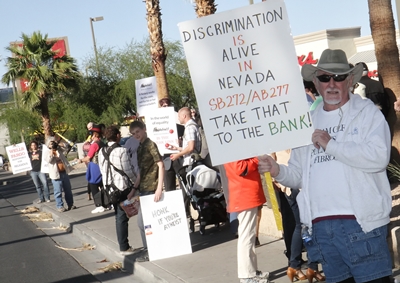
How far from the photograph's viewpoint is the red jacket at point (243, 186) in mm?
7438

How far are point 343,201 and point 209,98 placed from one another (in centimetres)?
112

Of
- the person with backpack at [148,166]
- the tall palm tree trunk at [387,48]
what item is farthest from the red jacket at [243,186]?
the tall palm tree trunk at [387,48]

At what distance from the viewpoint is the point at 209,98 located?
15.8 feet

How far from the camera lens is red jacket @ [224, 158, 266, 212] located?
7.44 metres

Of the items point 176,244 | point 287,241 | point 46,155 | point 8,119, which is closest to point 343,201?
point 287,241

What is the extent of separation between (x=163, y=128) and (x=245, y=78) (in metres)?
7.15

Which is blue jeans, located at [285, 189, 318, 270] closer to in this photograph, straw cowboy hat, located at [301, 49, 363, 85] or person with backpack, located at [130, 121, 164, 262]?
person with backpack, located at [130, 121, 164, 262]

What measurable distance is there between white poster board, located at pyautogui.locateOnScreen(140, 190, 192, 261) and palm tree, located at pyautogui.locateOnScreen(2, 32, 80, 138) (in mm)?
26626

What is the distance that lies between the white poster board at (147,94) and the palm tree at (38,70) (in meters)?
21.3

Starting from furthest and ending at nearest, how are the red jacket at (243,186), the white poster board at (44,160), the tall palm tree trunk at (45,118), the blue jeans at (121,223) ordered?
the tall palm tree trunk at (45,118), the white poster board at (44,160), the blue jeans at (121,223), the red jacket at (243,186)

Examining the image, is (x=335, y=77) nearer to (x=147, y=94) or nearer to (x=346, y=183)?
(x=346, y=183)

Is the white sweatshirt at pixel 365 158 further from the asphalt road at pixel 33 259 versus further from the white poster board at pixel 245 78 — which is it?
the asphalt road at pixel 33 259

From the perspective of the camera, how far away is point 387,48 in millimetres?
11383

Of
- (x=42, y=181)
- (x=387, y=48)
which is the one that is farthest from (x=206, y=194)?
(x=42, y=181)
